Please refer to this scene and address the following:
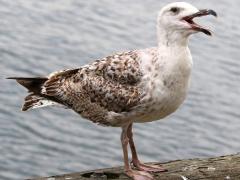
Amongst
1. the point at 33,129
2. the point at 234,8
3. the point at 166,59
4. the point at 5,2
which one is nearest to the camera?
the point at 166,59

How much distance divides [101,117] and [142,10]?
74.1 feet

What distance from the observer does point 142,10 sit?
31.0 meters

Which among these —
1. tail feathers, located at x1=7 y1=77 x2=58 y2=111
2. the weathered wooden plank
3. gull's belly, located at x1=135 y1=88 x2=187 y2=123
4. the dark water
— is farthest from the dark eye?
the dark water

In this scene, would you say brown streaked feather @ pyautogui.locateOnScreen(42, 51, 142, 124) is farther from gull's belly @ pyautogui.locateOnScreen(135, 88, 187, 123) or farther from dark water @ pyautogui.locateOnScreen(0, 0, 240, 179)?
dark water @ pyautogui.locateOnScreen(0, 0, 240, 179)

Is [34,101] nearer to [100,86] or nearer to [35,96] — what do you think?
[35,96]

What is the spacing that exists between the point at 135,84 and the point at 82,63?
51.1 ft

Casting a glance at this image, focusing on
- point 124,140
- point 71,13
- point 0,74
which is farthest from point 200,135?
point 124,140

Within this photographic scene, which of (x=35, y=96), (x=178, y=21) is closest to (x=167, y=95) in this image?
(x=178, y=21)

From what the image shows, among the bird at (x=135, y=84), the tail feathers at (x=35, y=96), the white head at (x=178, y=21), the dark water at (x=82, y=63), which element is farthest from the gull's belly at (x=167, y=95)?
the dark water at (x=82, y=63)

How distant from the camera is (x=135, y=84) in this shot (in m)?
8.37

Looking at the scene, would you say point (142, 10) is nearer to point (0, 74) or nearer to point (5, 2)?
point (5, 2)

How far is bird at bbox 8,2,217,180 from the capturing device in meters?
8.04

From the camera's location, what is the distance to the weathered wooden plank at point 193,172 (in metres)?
7.98

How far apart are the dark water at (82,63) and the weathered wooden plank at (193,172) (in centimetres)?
1005
